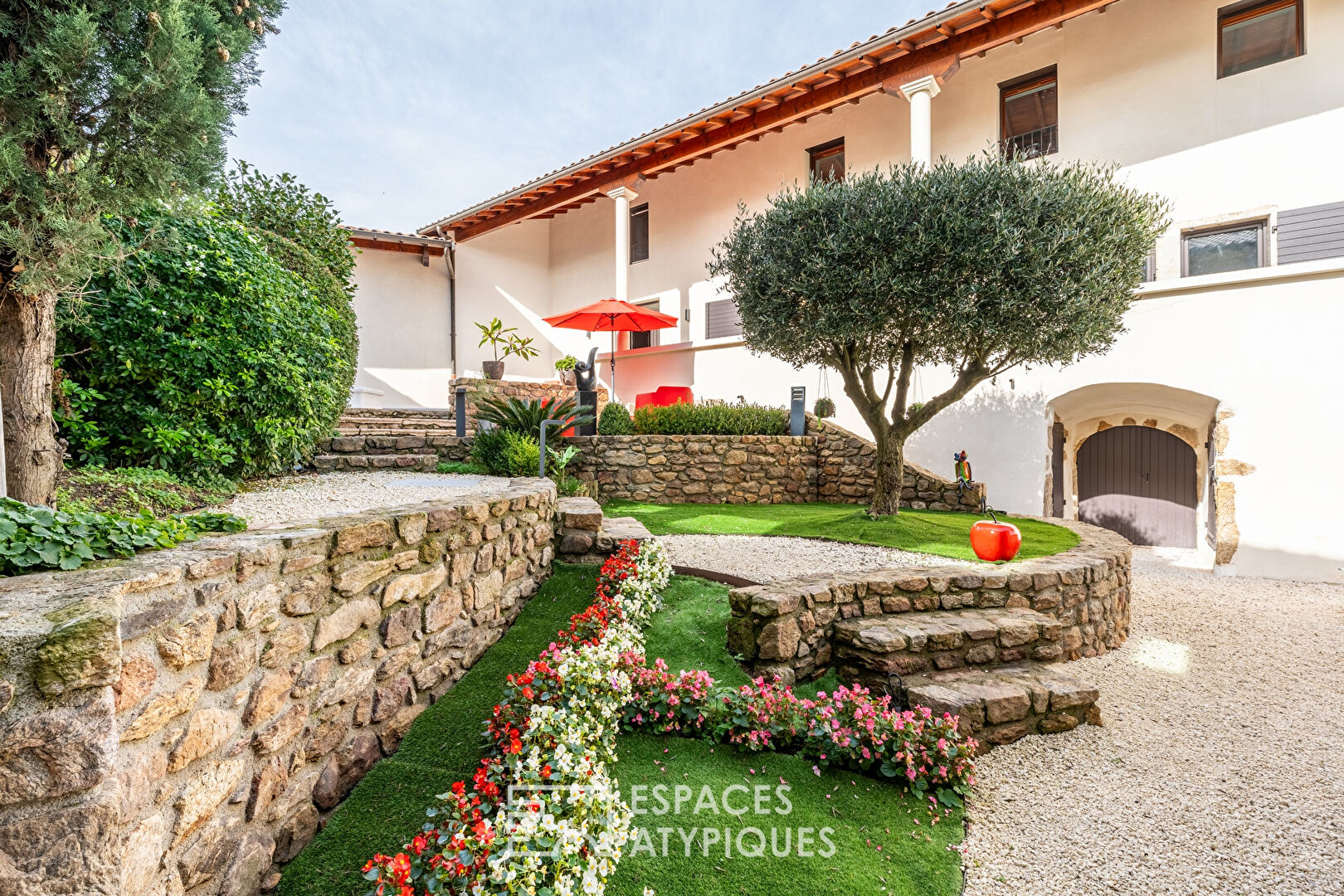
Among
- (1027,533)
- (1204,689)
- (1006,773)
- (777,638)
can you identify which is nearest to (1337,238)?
(1027,533)

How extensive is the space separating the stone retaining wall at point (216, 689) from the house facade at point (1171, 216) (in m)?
7.45

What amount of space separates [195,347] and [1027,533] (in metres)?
6.86

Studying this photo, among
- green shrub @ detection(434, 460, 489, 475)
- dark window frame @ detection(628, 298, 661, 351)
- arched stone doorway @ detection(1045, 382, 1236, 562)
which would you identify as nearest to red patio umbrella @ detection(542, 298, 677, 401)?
dark window frame @ detection(628, 298, 661, 351)

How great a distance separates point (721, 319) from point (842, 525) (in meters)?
5.57

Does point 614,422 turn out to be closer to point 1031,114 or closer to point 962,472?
point 962,472

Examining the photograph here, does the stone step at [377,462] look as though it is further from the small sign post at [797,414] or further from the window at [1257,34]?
the window at [1257,34]

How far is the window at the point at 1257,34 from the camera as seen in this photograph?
257 inches

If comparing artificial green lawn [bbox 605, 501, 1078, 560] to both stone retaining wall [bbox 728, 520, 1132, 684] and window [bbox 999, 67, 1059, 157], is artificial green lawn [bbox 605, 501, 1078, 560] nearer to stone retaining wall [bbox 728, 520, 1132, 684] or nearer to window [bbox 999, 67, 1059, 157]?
stone retaining wall [bbox 728, 520, 1132, 684]

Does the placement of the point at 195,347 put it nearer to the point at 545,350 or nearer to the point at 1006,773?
the point at 1006,773

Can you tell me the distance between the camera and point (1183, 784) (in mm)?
2891

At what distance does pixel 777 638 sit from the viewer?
3.21m

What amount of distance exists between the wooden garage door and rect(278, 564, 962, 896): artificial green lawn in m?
8.06

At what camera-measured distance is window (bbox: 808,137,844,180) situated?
31.8ft

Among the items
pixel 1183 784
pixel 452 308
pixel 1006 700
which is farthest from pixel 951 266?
pixel 452 308
